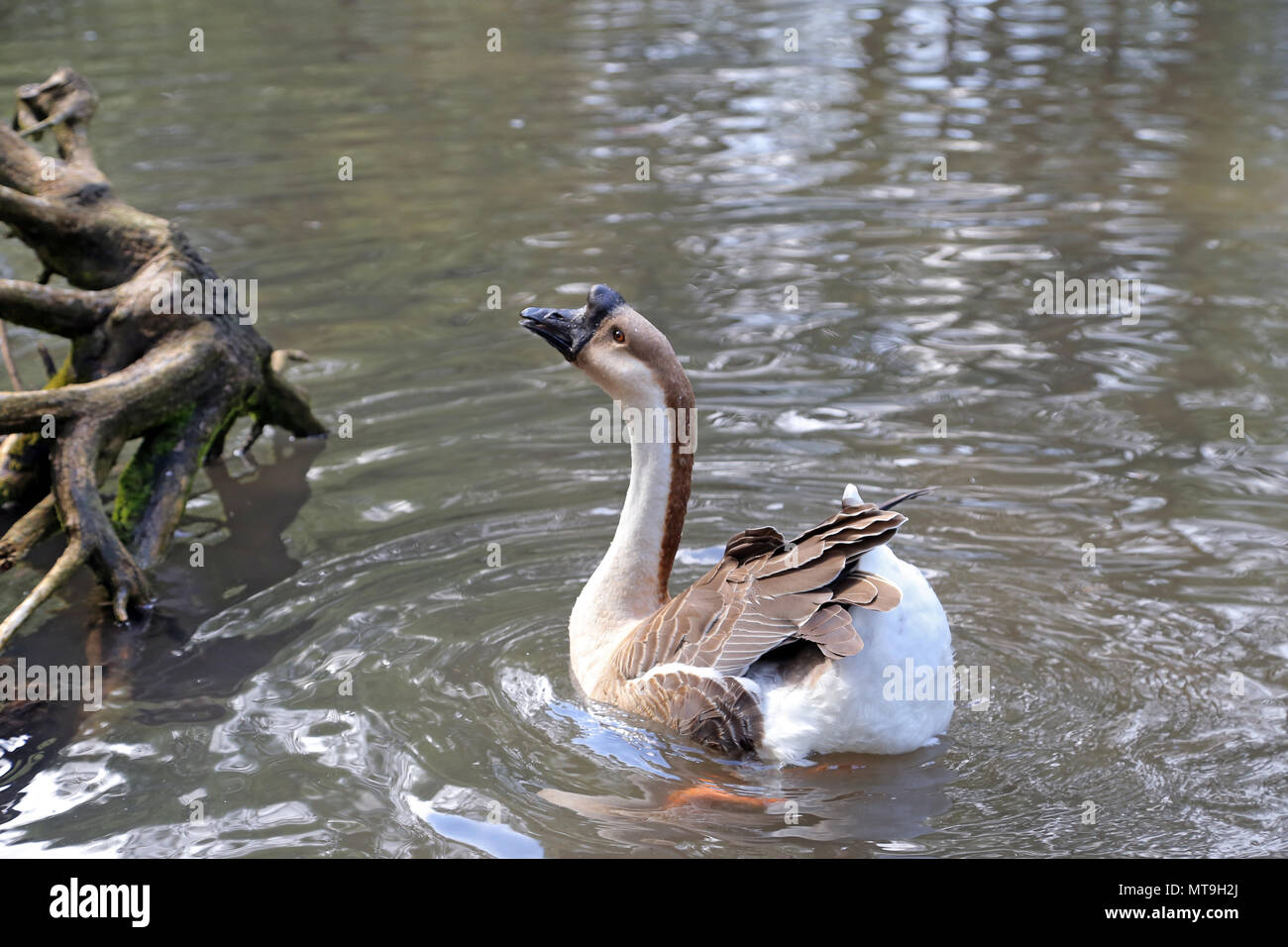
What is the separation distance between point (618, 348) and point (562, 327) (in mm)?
315

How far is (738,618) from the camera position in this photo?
5.18 m

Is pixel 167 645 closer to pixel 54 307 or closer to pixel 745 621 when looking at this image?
pixel 54 307

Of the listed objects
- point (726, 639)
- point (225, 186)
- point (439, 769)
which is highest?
point (225, 186)

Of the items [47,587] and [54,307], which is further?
[54,307]

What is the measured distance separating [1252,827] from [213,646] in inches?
185

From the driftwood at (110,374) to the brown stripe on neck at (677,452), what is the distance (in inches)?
113

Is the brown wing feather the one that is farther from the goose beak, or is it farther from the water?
the goose beak

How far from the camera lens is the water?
5059 millimetres

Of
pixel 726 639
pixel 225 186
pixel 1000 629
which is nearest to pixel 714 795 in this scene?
pixel 726 639

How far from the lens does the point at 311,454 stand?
343 inches

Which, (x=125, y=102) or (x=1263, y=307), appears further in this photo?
(x=125, y=102)

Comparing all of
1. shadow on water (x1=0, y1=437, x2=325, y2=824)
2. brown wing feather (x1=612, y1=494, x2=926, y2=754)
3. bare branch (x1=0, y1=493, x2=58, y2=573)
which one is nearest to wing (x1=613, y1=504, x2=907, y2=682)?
brown wing feather (x1=612, y1=494, x2=926, y2=754)

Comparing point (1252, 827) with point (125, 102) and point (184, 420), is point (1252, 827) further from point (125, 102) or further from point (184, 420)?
point (125, 102)

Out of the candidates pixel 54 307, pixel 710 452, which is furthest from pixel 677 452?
pixel 54 307
